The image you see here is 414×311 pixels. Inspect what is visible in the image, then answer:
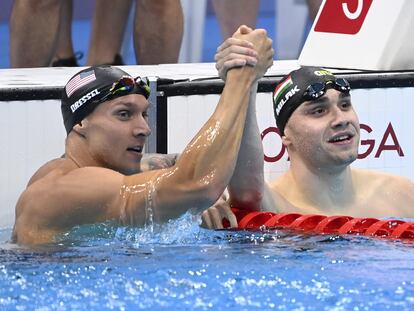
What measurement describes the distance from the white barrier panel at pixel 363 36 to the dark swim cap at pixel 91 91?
1.32 metres

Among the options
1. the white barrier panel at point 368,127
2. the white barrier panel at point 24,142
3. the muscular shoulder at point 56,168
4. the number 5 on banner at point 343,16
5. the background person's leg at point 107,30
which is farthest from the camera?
the background person's leg at point 107,30

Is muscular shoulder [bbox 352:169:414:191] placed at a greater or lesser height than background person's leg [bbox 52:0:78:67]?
lesser

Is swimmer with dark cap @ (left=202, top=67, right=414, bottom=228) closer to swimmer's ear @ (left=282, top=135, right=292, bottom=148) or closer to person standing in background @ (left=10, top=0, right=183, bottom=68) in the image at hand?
swimmer's ear @ (left=282, top=135, right=292, bottom=148)

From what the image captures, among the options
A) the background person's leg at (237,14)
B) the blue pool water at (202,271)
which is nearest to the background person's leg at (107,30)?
the background person's leg at (237,14)

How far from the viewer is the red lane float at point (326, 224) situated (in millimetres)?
3820

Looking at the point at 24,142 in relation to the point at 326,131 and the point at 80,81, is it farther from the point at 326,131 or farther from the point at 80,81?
the point at 326,131

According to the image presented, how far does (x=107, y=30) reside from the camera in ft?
A: 18.5

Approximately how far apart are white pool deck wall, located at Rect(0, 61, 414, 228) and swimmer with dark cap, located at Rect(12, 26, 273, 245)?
704mm

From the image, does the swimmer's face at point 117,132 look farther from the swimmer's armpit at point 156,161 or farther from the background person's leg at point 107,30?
the background person's leg at point 107,30

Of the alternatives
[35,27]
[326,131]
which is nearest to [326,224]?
[326,131]

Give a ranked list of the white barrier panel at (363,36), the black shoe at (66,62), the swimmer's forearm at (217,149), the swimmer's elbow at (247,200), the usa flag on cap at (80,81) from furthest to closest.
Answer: the black shoe at (66,62) < the white barrier panel at (363,36) < the swimmer's elbow at (247,200) < the usa flag on cap at (80,81) < the swimmer's forearm at (217,149)

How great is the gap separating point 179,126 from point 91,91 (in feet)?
3.01

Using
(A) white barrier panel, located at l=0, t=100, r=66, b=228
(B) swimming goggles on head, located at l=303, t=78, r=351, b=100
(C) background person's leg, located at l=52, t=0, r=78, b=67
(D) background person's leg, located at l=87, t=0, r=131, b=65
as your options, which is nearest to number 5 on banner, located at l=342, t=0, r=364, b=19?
(B) swimming goggles on head, located at l=303, t=78, r=351, b=100

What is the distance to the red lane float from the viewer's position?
3.82 metres
